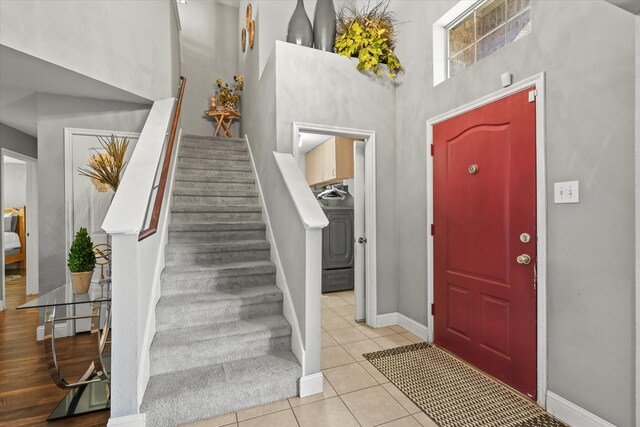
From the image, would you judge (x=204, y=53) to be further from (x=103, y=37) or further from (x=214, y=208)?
(x=214, y=208)

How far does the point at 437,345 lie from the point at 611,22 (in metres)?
2.55

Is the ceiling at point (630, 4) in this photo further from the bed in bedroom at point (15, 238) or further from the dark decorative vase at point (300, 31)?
the bed in bedroom at point (15, 238)

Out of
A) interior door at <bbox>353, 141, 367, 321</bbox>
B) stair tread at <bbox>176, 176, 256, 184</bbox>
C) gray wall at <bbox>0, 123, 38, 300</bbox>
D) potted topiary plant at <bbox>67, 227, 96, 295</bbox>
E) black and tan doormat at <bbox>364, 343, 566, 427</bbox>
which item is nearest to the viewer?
black and tan doormat at <bbox>364, 343, 566, 427</bbox>

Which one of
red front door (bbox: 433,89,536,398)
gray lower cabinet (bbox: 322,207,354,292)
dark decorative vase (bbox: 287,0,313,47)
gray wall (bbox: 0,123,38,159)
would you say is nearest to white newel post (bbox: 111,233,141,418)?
red front door (bbox: 433,89,536,398)

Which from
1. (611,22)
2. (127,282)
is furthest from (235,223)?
(611,22)

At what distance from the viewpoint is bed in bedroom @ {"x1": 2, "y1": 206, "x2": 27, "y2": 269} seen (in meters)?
6.30

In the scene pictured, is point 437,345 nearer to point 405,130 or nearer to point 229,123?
point 405,130

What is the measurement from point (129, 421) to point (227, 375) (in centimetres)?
56

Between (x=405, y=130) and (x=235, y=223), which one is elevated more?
(x=405, y=130)

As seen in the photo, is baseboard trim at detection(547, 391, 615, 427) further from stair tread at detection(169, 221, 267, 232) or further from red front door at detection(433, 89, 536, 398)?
stair tread at detection(169, 221, 267, 232)

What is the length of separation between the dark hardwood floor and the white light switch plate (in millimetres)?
3108

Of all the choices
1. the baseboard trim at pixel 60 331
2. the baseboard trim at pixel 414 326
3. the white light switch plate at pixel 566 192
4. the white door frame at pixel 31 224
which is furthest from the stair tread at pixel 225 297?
the white door frame at pixel 31 224

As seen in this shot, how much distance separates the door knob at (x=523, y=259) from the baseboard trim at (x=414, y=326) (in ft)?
3.89

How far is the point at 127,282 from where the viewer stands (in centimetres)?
155
